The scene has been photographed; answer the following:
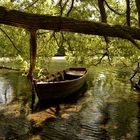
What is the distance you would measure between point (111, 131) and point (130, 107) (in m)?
6.10

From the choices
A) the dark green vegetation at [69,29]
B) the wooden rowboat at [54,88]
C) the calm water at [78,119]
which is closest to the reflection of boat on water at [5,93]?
the calm water at [78,119]

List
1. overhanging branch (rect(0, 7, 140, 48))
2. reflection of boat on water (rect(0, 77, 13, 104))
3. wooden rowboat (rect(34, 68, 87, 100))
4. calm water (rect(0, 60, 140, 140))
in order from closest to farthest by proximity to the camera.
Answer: overhanging branch (rect(0, 7, 140, 48)) < calm water (rect(0, 60, 140, 140)) < wooden rowboat (rect(34, 68, 87, 100)) < reflection of boat on water (rect(0, 77, 13, 104))

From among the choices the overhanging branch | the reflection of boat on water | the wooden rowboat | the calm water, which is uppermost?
the overhanging branch

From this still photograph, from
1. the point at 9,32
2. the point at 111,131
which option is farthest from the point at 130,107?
the point at 9,32

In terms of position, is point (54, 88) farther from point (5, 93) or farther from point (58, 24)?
point (58, 24)

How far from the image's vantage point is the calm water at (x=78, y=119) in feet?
49.4

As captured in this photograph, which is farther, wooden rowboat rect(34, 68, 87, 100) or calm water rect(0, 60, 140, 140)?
wooden rowboat rect(34, 68, 87, 100)

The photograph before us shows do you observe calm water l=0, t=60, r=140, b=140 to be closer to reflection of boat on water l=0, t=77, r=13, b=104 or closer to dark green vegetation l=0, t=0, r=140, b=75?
reflection of boat on water l=0, t=77, r=13, b=104

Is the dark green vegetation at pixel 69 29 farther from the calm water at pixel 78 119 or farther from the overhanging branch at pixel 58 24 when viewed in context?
the calm water at pixel 78 119

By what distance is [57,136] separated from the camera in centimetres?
1481

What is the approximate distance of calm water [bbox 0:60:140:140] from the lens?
49.4 feet

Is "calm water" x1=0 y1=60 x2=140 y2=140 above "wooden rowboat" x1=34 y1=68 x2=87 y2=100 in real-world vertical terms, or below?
below

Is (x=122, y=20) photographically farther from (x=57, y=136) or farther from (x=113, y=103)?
(x=57, y=136)

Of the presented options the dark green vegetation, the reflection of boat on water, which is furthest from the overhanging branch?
the reflection of boat on water
